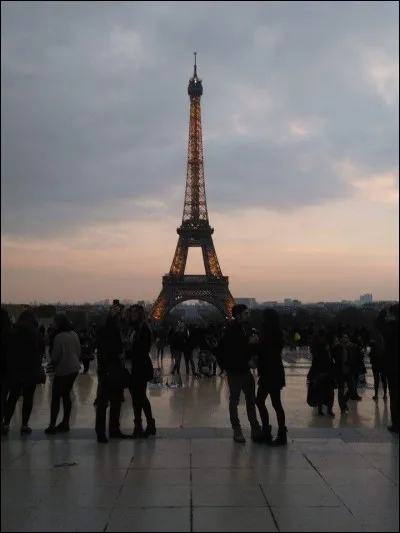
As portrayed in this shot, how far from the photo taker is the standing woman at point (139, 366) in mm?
7488

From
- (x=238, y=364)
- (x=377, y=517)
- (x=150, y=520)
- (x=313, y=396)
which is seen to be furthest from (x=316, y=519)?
(x=313, y=396)

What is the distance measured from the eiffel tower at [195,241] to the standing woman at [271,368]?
184 ft

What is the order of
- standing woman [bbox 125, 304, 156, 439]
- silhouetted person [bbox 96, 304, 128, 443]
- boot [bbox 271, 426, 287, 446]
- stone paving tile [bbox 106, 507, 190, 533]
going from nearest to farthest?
stone paving tile [bbox 106, 507, 190, 533], boot [bbox 271, 426, 287, 446], silhouetted person [bbox 96, 304, 128, 443], standing woman [bbox 125, 304, 156, 439]

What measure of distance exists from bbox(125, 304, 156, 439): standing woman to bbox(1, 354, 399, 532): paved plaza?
32 centimetres

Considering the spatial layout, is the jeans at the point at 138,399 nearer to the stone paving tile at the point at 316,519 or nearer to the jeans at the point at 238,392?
the jeans at the point at 238,392

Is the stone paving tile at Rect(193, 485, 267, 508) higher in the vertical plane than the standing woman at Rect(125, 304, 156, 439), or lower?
lower

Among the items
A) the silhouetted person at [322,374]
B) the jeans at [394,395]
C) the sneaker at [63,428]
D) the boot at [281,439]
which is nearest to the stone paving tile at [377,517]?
the jeans at [394,395]

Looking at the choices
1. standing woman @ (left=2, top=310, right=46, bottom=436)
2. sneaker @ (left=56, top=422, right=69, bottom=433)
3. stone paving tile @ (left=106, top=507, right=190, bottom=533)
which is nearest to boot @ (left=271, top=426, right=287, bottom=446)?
stone paving tile @ (left=106, top=507, right=190, bottom=533)

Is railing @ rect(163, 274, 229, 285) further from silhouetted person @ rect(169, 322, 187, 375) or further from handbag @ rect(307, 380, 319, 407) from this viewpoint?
handbag @ rect(307, 380, 319, 407)

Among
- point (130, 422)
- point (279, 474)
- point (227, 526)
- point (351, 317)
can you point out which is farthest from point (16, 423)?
point (351, 317)

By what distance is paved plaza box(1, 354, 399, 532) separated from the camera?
4.47m

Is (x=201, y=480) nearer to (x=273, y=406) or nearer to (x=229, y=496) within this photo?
(x=229, y=496)

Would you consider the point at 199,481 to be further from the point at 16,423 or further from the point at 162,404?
the point at 162,404

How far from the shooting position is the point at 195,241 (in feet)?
215
